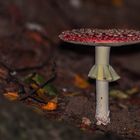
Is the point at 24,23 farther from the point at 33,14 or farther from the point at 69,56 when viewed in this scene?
the point at 69,56

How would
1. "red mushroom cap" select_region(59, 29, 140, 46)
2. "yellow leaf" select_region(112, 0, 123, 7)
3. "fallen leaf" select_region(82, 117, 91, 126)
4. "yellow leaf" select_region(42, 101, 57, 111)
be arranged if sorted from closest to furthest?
1. "red mushroom cap" select_region(59, 29, 140, 46)
2. "fallen leaf" select_region(82, 117, 91, 126)
3. "yellow leaf" select_region(42, 101, 57, 111)
4. "yellow leaf" select_region(112, 0, 123, 7)

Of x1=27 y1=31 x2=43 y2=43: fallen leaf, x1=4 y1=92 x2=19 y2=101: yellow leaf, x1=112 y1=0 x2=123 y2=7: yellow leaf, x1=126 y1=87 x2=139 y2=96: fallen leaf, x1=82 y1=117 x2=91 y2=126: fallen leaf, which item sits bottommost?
x1=82 y1=117 x2=91 y2=126: fallen leaf

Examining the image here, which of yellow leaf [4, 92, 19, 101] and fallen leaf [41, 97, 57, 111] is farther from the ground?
yellow leaf [4, 92, 19, 101]

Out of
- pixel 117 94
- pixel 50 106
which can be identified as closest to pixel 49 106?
pixel 50 106

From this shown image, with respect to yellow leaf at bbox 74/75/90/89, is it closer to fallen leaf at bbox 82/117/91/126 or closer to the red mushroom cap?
fallen leaf at bbox 82/117/91/126

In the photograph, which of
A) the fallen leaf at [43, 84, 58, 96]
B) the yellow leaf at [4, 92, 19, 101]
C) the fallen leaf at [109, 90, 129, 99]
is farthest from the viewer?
the fallen leaf at [109, 90, 129, 99]

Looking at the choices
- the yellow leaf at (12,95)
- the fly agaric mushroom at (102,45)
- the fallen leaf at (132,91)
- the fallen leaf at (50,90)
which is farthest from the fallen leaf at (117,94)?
the yellow leaf at (12,95)

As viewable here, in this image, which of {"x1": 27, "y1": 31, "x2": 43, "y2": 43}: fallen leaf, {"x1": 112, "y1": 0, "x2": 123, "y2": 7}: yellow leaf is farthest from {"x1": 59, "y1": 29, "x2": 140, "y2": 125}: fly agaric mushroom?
{"x1": 112, "y1": 0, "x2": 123, "y2": 7}: yellow leaf

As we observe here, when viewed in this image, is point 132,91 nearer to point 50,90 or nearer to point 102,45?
point 50,90
